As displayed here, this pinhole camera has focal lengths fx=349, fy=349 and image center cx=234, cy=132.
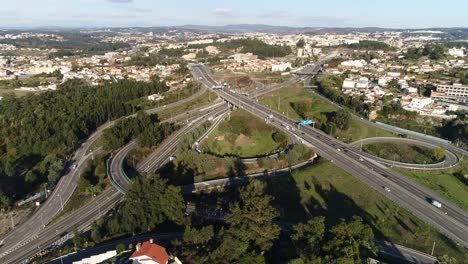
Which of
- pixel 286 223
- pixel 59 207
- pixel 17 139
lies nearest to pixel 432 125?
pixel 286 223

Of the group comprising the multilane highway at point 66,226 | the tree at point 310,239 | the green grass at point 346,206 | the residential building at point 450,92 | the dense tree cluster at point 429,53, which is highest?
the dense tree cluster at point 429,53

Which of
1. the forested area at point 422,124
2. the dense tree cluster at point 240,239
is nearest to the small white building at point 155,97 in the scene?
the forested area at point 422,124

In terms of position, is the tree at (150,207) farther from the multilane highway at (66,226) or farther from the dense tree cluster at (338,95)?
the dense tree cluster at (338,95)

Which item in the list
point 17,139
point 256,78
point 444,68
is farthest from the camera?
point 444,68

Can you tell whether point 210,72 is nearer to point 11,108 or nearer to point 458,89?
point 11,108

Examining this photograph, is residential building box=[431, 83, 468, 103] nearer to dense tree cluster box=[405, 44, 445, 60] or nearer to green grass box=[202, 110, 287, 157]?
green grass box=[202, 110, 287, 157]

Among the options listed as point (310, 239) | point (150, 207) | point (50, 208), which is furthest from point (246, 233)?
point (50, 208)

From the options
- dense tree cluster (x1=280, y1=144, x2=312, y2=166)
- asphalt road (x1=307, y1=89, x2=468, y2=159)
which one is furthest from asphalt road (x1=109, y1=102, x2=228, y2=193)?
asphalt road (x1=307, y1=89, x2=468, y2=159)
